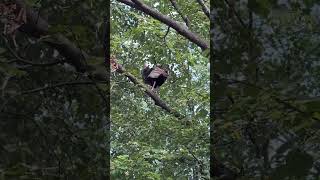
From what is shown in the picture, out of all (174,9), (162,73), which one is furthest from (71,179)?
(174,9)

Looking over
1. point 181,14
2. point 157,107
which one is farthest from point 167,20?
point 157,107

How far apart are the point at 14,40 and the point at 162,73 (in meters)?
1.75

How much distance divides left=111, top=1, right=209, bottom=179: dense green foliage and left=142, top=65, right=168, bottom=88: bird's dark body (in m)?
0.08

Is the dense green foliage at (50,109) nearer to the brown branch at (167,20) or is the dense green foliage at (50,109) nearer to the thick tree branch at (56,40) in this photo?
the thick tree branch at (56,40)

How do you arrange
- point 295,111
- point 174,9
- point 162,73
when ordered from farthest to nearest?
point 174,9, point 162,73, point 295,111

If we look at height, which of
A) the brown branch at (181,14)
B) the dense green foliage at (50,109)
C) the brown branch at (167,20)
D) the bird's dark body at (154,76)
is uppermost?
the brown branch at (181,14)

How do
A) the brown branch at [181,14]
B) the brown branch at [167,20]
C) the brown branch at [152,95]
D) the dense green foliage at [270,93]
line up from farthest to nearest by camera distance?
the brown branch at [181,14] → the brown branch at [152,95] → the brown branch at [167,20] → the dense green foliage at [270,93]

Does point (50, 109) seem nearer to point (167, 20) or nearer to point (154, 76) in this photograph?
point (167, 20)

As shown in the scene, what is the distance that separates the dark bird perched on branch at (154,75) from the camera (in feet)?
9.05

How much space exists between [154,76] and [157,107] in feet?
0.84

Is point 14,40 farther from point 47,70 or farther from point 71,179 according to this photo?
point 71,179

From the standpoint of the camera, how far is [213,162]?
1.04 m

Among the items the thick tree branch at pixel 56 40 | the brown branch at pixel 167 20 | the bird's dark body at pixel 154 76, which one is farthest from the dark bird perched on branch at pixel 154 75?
the thick tree branch at pixel 56 40

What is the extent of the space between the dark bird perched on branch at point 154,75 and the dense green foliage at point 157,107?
0.08 meters
